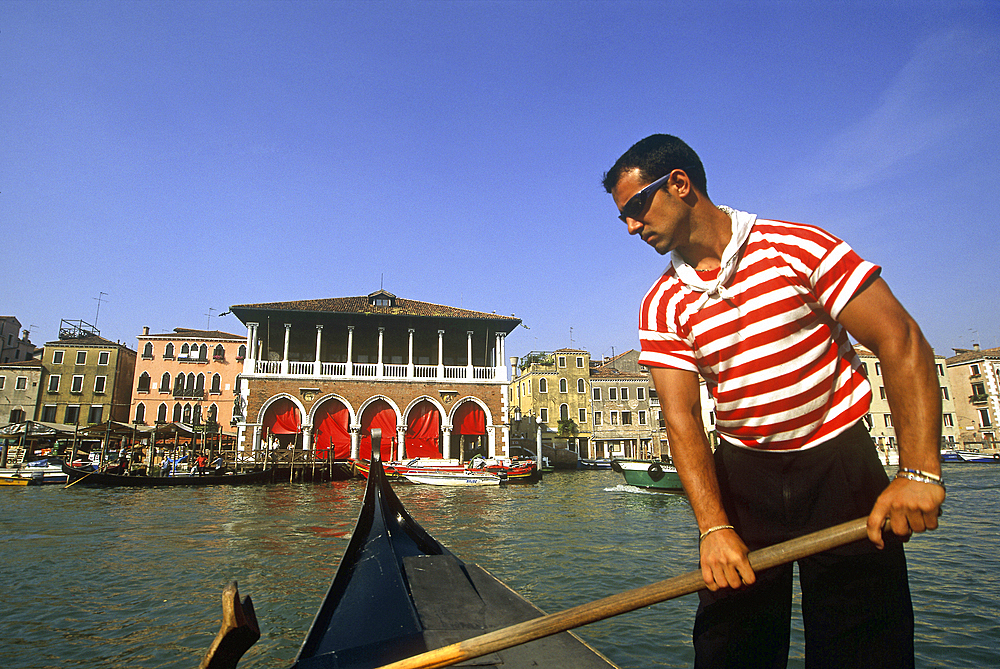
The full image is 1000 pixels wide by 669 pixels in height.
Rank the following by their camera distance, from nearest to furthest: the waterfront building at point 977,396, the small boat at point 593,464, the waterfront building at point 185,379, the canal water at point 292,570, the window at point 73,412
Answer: the canal water at point 292,570 < the waterfront building at point 185,379 < the window at point 73,412 < the small boat at point 593,464 < the waterfront building at point 977,396

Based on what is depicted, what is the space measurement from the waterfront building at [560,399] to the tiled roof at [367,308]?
7.55 meters

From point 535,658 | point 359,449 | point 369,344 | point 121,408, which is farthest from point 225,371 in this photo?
point 535,658

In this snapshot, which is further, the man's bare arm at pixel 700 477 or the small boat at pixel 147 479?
the small boat at pixel 147 479

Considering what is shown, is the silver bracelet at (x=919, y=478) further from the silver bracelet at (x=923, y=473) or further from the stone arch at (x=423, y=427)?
the stone arch at (x=423, y=427)

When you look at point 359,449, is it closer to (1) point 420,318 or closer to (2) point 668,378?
(1) point 420,318

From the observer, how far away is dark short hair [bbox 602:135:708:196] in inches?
43.9

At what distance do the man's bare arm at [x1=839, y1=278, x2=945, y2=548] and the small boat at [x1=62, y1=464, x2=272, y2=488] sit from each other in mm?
13933

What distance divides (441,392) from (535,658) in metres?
15.0

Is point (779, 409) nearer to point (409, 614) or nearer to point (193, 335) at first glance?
point (409, 614)

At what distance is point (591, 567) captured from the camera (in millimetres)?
4180

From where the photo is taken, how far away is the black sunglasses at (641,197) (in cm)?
110

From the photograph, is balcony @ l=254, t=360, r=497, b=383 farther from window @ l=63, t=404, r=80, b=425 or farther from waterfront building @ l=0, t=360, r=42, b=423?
waterfront building @ l=0, t=360, r=42, b=423

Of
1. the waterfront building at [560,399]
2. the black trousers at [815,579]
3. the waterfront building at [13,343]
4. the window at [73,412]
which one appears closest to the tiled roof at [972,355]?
the waterfront building at [560,399]

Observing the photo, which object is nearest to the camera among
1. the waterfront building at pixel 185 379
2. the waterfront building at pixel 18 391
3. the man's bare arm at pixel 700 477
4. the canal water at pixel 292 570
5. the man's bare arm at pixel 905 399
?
the man's bare arm at pixel 905 399
